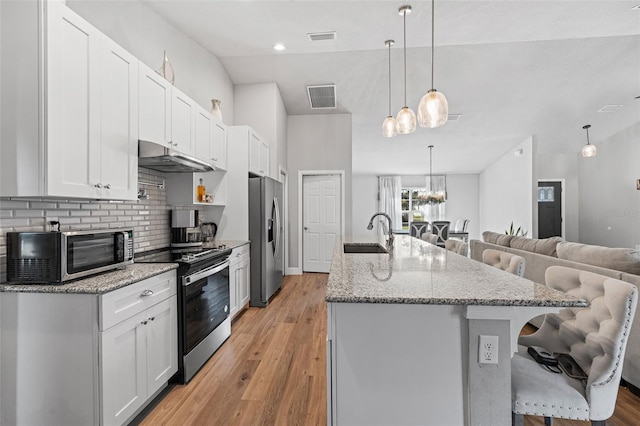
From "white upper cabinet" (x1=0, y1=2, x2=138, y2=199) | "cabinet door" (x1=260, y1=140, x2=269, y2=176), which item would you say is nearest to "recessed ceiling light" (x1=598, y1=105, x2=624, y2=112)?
"cabinet door" (x1=260, y1=140, x2=269, y2=176)

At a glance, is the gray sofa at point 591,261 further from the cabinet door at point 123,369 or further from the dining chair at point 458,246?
the cabinet door at point 123,369

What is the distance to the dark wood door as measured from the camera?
8.30m

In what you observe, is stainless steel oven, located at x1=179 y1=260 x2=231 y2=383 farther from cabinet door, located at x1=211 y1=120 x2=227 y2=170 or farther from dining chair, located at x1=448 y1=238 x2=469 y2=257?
dining chair, located at x1=448 y1=238 x2=469 y2=257

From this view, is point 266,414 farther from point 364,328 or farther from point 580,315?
point 580,315

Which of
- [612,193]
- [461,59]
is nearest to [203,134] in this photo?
[461,59]

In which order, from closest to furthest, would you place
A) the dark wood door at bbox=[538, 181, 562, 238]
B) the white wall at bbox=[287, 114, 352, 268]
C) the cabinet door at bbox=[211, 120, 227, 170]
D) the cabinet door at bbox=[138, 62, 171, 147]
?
the cabinet door at bbox=[138, 62, 171, 147]
the cabinet door at bbox=[211, 120, 227, 170]
the white wall at bbox=[287, 114, 352, 268]
the dark wood door at bbox=[538, 181, 562, 238]

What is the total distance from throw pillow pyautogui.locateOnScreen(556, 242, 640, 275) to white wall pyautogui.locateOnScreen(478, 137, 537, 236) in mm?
4945

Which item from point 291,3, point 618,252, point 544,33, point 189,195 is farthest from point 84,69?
point 544,33

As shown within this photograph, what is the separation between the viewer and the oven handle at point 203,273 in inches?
83.9

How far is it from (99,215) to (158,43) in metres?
1.84

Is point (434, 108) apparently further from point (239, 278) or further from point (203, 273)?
point (239, 278)

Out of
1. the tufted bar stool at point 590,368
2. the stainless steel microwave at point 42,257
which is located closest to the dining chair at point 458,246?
the tufted bar stool at point 590,368

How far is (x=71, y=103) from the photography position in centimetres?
159

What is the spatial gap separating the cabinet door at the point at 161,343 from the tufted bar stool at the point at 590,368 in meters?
1.88
